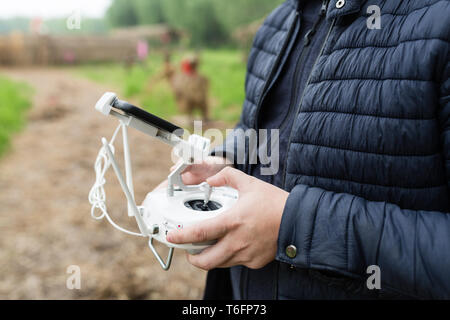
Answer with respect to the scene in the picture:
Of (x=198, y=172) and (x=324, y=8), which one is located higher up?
(x=324, y=8)

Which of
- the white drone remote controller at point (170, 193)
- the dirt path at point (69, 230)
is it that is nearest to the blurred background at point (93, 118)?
the dirt path at point (69, 230)

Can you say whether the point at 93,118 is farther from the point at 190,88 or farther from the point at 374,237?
the point at 374,237

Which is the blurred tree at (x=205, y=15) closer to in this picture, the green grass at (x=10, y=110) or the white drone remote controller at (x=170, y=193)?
the green grass at (x=10, y=110)

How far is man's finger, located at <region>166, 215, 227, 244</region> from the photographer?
460 mm

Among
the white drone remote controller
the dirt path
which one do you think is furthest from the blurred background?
the white drone remote controller

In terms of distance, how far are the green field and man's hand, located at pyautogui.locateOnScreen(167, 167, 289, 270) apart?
2618mm

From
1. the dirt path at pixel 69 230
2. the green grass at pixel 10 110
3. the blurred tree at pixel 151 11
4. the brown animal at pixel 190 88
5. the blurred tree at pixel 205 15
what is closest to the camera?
the dirt path at pixel 69 230

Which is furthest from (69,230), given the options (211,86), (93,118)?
(211,86)

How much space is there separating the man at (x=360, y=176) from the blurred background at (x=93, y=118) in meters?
0.56

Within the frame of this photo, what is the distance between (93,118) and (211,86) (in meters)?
1.35

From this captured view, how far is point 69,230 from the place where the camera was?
1.79m

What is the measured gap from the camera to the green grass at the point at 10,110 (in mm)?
3033

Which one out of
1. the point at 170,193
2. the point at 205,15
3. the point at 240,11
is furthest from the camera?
the point at 205,15
